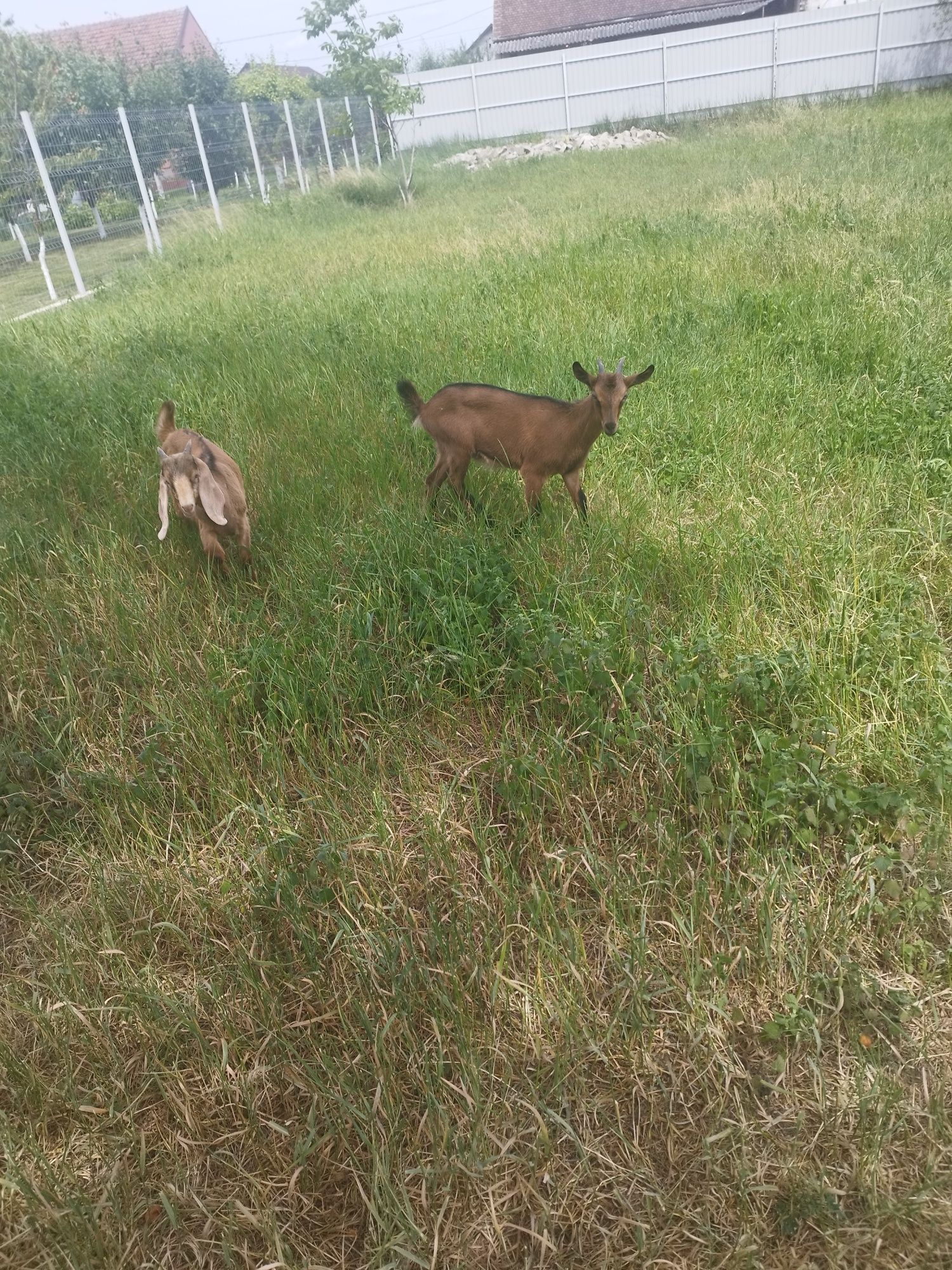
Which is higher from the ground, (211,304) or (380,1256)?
(211,304)

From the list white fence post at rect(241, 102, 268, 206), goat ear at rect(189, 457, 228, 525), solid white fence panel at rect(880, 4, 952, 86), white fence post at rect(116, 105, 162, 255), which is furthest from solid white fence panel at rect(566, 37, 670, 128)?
goat ear at rect(189, 457, 228, 525)

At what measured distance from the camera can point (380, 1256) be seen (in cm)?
165

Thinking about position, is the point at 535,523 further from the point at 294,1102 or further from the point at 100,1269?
the point at 100,1269

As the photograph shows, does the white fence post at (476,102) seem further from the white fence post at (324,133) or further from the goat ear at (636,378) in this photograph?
the goat ear at (636,378)

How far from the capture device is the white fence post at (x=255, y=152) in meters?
16.5

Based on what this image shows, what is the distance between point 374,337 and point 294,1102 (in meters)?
5.59

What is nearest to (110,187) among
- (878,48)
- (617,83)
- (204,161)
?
(204,161)

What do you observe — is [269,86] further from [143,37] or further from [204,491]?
[204,491]

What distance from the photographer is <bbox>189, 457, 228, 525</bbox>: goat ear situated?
128 inches

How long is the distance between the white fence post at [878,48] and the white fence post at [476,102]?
38.0 ft

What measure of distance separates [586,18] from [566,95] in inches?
637

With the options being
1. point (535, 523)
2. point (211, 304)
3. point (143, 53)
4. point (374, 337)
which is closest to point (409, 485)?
point (535, 523)

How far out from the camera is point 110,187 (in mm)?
12734

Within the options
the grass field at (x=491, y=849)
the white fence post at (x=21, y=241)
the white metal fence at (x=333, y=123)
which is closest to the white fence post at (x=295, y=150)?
the white metal fence at (x=333, y=123)
